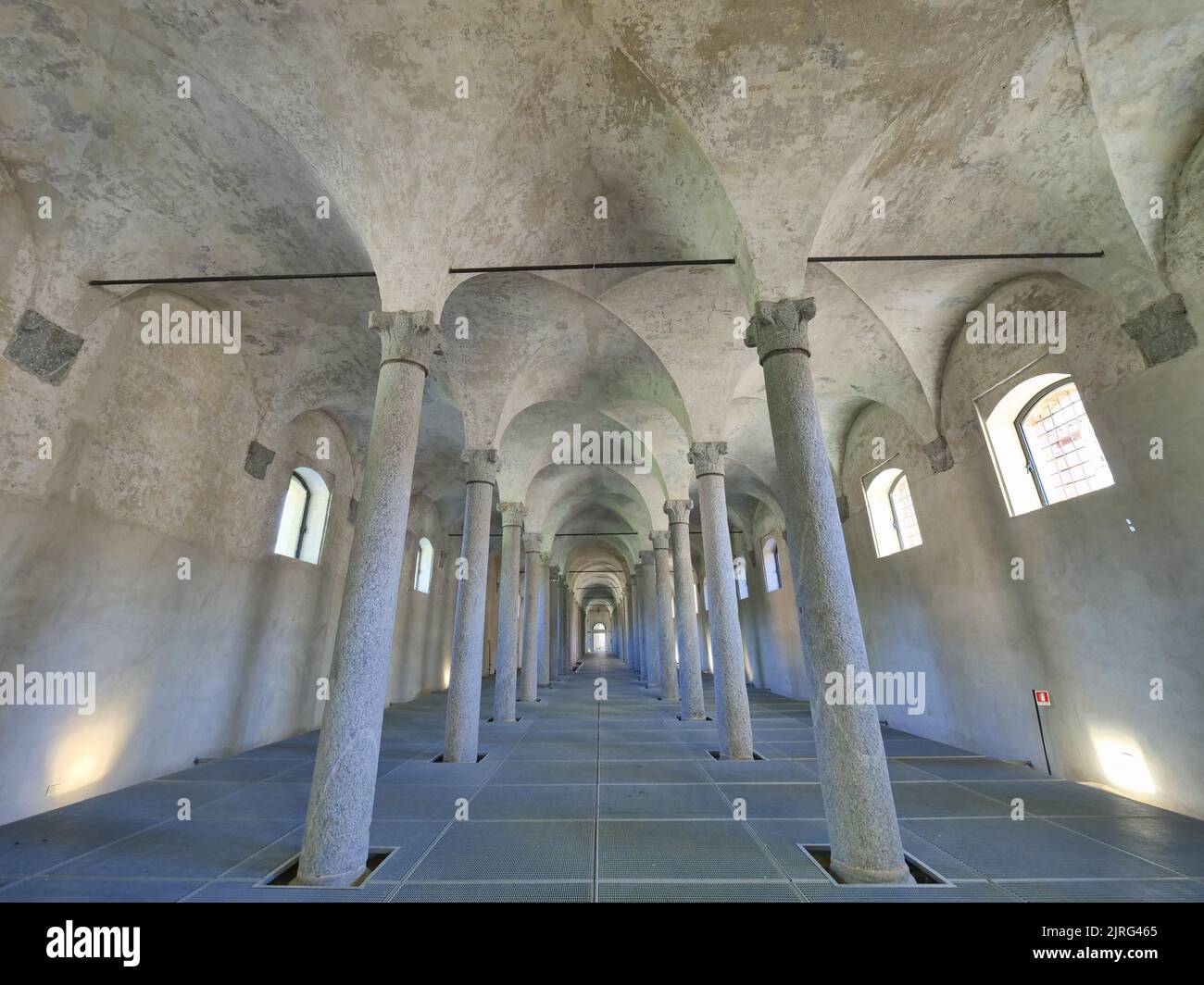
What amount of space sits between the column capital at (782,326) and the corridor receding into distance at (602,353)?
0.19 ft

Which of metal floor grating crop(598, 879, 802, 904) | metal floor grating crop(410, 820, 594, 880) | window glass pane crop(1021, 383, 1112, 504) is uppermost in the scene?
window glass pane crop(1021, 383, 1112, 504)

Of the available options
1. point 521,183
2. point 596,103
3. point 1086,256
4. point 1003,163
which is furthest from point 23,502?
point 1086,256

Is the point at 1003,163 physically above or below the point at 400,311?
above

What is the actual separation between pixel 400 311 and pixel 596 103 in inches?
134

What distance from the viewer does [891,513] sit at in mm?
11664

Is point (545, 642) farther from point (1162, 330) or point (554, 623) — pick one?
point (1162, 330)

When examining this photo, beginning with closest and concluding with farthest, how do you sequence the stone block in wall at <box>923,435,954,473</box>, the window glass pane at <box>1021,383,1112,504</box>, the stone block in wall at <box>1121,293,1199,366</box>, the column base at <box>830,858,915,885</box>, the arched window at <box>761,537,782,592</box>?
the column base at <box>830,858,915,885</box>, the stone block in wall at <box>1121,293,1199,366</box>, the window glass pane at <box>1021,383,1112,504</box>, the stone block in wall at <box>923,435,954,473</box>, the arched window at <box>761,537,782,592</box>

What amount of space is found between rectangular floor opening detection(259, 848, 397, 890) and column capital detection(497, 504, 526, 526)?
31.6ft

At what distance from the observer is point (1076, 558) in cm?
702

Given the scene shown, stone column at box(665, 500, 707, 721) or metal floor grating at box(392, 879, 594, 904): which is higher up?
stone column at box(665, 500, 707, 721)

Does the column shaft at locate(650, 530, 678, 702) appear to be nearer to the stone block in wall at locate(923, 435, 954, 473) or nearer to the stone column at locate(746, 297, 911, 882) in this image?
the stone block in wall at locate(923, 435, 954, 473)

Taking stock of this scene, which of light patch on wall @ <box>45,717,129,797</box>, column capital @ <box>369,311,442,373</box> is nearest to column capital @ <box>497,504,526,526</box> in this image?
light patch on wall @ <box>45,717,129,797</box>

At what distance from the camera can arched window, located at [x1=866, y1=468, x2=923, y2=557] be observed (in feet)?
35.8

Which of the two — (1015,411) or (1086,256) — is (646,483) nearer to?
(1015,411)
